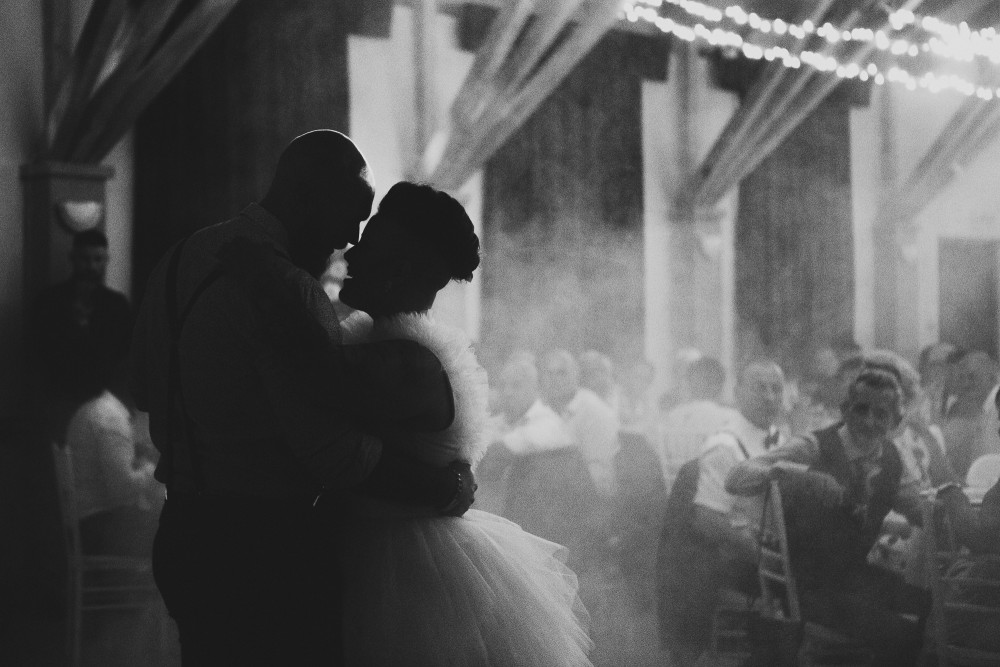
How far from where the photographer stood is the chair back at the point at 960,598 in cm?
314

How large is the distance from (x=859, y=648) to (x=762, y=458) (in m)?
0.73

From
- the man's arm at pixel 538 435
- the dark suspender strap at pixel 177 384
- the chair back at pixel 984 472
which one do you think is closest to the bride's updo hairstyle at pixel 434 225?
the dark suspender strap at pixel 177 384

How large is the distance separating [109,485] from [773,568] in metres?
2.35

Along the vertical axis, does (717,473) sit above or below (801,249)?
below

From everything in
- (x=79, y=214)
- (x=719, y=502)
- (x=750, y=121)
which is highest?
(x=750, y=121)

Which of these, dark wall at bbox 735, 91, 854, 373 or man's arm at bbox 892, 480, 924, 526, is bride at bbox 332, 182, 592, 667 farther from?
dark wall at bbox 735, 91, 854, 373

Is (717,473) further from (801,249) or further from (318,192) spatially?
(318,192)

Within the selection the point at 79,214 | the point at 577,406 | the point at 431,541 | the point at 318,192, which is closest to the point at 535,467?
the point at 577,406

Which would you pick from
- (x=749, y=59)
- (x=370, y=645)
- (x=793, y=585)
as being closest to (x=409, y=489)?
(x=370, y=645)

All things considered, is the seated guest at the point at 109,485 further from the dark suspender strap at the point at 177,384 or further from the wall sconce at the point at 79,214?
the dark suspender strap at the point at 177,384

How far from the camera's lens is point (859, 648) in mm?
3561

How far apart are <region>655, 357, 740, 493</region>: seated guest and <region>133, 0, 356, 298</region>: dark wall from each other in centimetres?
184

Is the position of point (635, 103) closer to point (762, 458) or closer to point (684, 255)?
point (684, 255)

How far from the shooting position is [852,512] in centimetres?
366
